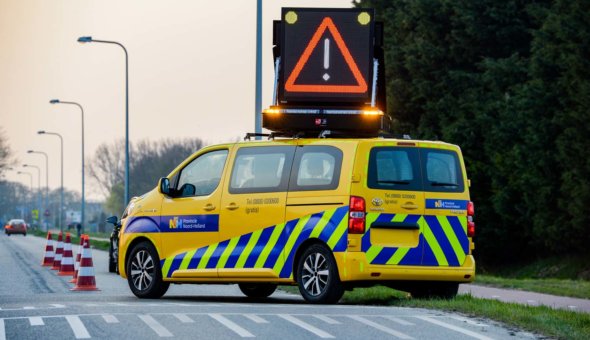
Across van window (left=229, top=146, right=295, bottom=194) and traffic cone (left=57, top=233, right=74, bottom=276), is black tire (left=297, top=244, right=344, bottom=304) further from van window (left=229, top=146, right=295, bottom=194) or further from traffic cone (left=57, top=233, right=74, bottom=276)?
traffic cone (left=57, top=233, right=74, bottom=276)

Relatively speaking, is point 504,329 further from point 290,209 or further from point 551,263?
point 551,263

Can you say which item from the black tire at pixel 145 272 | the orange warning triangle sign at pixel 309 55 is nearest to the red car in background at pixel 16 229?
the black tire at pixel 145 272

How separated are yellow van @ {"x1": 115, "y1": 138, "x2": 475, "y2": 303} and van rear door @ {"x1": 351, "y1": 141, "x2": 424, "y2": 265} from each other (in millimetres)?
12

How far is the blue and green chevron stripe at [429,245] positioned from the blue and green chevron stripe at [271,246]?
38 cm

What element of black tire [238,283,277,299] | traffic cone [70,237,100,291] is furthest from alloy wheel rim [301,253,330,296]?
traffic cone [70,237,100,291]

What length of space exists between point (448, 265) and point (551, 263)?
2469cm

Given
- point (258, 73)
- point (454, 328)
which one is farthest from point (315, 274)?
point (258, 73)

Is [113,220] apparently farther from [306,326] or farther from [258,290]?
[306,326]

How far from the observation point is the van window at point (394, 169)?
599 inches

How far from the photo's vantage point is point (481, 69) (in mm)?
45031

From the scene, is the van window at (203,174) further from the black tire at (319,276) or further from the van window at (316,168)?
the black tire at (319,276)

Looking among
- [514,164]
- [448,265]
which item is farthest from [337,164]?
[514,164]

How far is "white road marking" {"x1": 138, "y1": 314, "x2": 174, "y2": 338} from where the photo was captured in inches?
452

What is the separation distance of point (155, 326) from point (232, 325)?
0.74 metres
